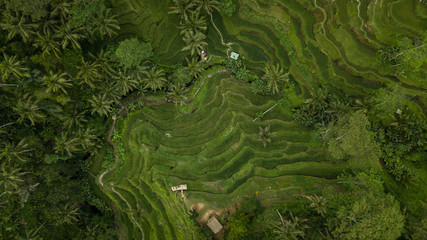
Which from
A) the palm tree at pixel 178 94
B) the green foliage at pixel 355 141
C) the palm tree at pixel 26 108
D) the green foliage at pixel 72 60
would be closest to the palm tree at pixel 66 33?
the green foliage at pixel 72 60

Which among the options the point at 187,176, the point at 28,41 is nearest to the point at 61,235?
the point at 187,176

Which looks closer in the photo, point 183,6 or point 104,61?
point 183,6

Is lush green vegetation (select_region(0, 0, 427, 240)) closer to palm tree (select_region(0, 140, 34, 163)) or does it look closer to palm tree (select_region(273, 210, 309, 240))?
palm tree (select_region(0, 140, 34, 163))

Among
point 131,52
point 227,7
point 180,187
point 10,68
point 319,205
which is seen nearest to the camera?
point 319,205

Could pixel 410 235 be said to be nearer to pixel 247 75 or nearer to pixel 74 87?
pixel 247 75

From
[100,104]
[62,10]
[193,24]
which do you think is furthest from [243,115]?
[62,10]

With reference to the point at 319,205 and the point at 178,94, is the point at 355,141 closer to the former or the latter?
the point at 319,205
